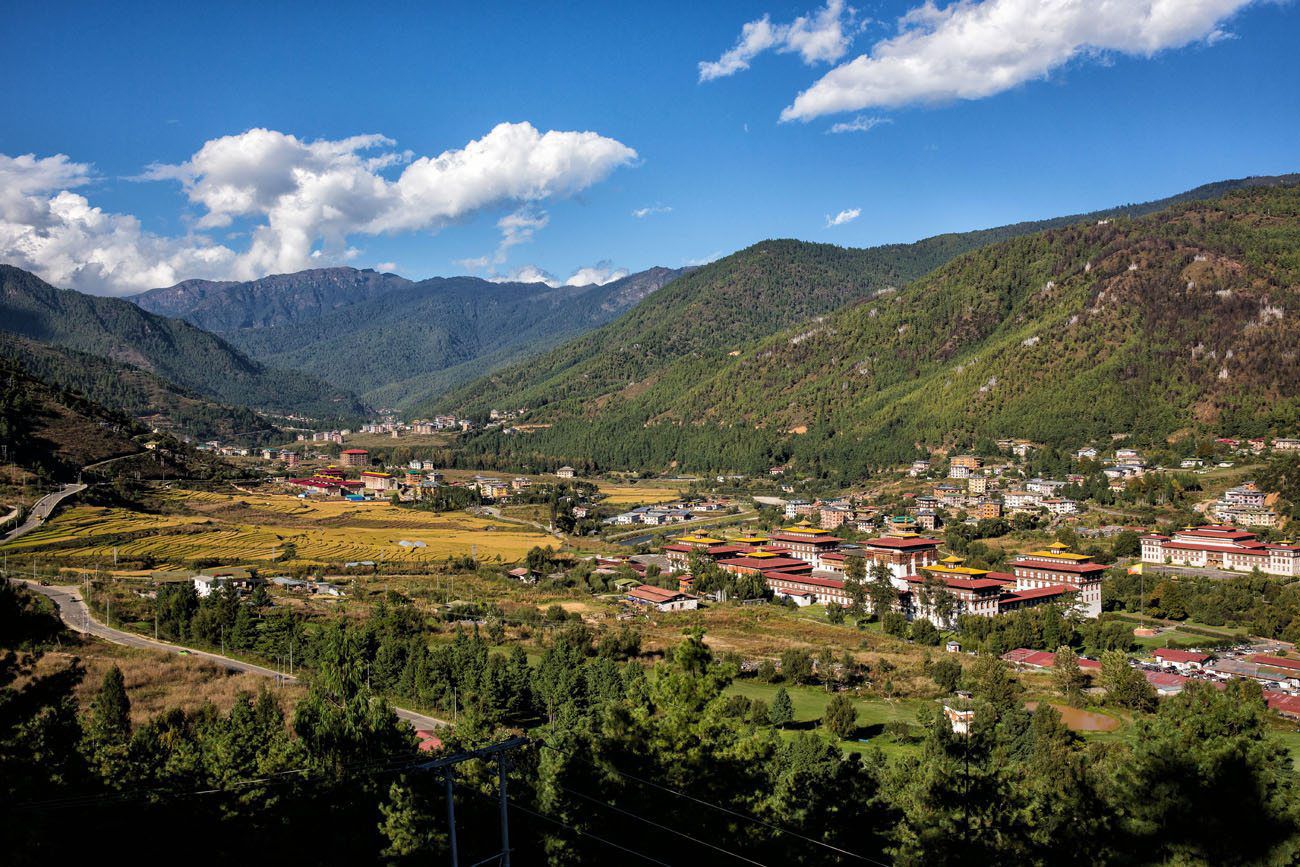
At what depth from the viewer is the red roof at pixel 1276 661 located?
33.5m

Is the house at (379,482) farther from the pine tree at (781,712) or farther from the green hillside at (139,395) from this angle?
the pine tree at (781,712)

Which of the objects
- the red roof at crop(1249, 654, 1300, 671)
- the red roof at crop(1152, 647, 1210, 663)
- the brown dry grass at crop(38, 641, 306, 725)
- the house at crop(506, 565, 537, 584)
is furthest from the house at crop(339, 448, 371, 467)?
the red roof at crop(1249, 654, 1300, 671)

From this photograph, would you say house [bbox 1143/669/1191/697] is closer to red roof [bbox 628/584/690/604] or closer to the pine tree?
the pine tree

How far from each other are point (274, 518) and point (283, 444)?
3956 inches

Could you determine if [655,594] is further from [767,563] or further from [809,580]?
[767,563]

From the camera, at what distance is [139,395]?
15475 centimetres

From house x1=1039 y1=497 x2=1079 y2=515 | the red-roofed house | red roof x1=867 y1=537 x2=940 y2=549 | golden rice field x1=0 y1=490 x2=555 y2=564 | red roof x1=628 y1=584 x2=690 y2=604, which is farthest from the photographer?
house x1=1039 y1=497 x2=1079 y2=515

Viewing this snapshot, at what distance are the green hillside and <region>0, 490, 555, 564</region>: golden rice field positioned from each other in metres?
82.4

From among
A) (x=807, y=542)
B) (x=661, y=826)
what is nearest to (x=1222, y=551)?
(x=807, y=542)

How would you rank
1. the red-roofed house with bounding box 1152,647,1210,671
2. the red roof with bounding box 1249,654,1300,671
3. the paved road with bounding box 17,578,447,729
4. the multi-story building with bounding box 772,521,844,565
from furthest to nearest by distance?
the multi-story building with bounding box 772,521,844,565 → the red-roofed house with bounding box 1152,647,1210,671 → the red roof with bounding box 1249,654,1300,671 → the paved road with bounding box 17,578,447,729

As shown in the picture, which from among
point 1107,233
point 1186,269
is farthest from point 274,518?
point 1107,233

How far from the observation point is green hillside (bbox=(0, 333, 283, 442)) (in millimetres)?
143875

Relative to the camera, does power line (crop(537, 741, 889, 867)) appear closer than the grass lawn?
Yes

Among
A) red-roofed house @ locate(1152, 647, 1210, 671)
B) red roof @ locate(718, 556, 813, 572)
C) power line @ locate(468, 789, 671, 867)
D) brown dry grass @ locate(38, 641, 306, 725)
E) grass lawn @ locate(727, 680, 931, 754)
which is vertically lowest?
red-roofed house @ locate(1152, 647, 1210, 671)
